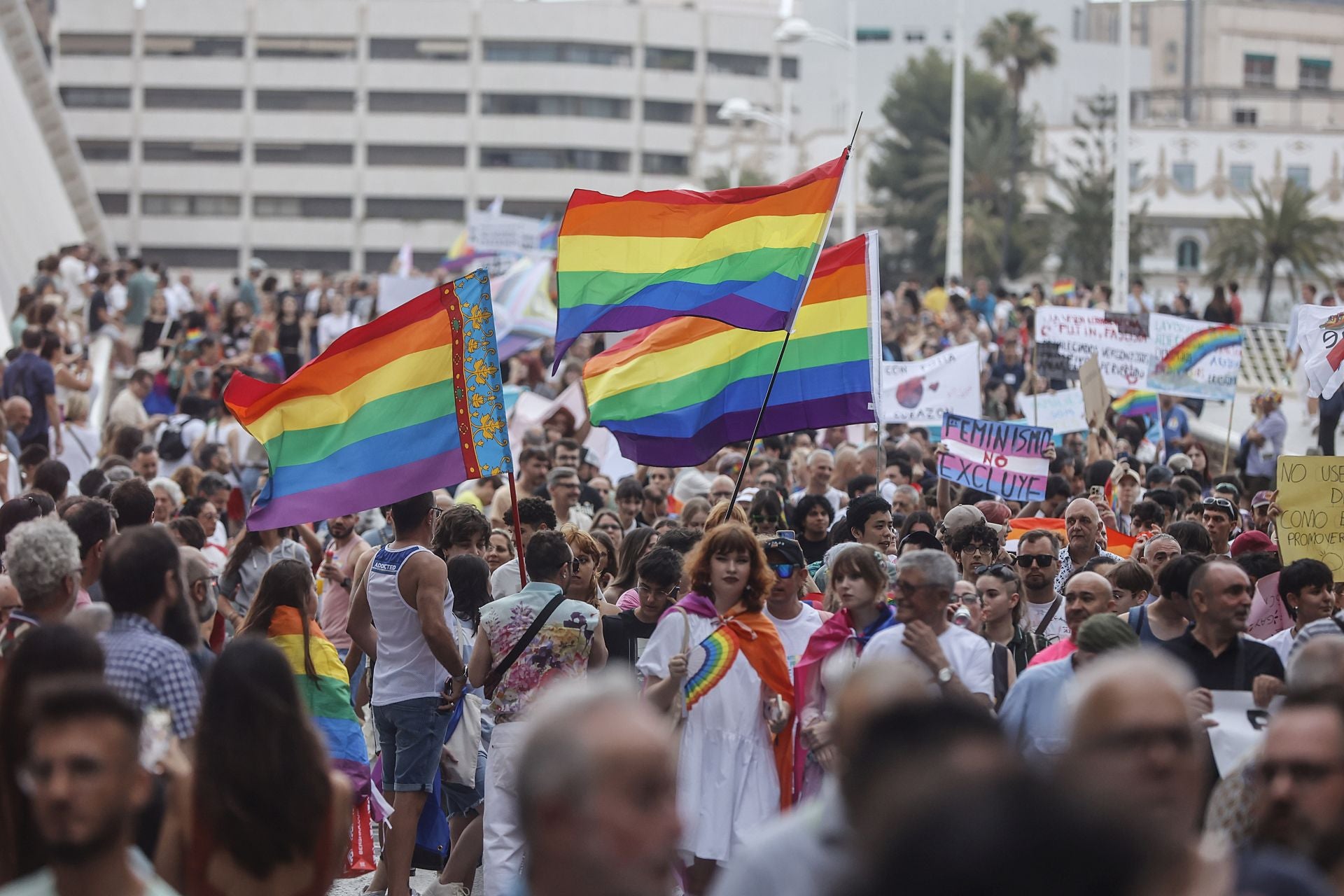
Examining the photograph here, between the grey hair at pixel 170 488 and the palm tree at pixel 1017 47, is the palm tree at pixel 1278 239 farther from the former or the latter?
the grey hair at pixel 170 488

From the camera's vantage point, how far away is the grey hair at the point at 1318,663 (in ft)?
14.9

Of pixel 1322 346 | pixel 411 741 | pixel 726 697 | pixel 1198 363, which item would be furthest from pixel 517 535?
pixel 1198 363

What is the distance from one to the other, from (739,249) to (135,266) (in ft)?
65.6

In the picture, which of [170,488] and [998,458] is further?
[998,458]

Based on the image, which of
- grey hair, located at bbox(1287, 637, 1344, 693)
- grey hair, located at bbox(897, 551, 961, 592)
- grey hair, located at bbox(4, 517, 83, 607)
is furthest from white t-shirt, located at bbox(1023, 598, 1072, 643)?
grey hair, located at bbox(4, 517, 83, 607)

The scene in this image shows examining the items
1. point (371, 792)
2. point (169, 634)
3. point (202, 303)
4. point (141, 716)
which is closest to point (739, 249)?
point (371, 792)

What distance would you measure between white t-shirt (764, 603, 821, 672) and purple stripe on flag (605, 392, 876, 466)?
2.55 m

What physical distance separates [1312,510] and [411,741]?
4.76 meters

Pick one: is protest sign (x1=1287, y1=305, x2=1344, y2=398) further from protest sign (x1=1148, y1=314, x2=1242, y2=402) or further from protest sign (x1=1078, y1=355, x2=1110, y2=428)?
protest sign (x1=1148, y1=314, x2=1242, y2=402)

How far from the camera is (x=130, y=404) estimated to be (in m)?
17.1

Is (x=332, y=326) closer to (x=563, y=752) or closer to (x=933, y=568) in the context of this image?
(x=933, y=568)

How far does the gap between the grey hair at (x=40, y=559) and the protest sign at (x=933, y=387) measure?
34.0 ft

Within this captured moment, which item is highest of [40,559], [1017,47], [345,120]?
[1017,47]

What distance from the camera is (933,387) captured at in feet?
51.2
